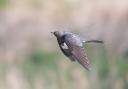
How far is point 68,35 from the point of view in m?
3.54

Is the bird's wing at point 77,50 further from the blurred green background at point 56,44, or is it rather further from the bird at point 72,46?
the blurred green background at point 56,44

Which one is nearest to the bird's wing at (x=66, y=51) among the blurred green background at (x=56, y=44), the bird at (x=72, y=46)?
the bird at (x=72, y=46)

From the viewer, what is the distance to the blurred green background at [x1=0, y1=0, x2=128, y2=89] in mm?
5492

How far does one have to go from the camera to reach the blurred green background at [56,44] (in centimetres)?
549

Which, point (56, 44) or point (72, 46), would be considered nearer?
point (72, 46)

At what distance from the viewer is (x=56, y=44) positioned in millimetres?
10250

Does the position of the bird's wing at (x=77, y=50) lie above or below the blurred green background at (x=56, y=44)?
above

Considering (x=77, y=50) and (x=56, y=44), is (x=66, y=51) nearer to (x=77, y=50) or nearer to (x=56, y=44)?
(x=77, y=50)

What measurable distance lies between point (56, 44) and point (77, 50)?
268 inches

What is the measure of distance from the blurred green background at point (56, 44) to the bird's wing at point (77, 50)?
39cm

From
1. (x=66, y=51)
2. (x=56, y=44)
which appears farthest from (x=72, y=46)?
(x=56, y=44)

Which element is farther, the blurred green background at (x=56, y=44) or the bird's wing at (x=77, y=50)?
the blurred green background at (x=56, y=44)

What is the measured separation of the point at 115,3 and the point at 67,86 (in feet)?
21.5

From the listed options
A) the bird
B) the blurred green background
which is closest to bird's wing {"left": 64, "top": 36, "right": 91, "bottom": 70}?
the bird
